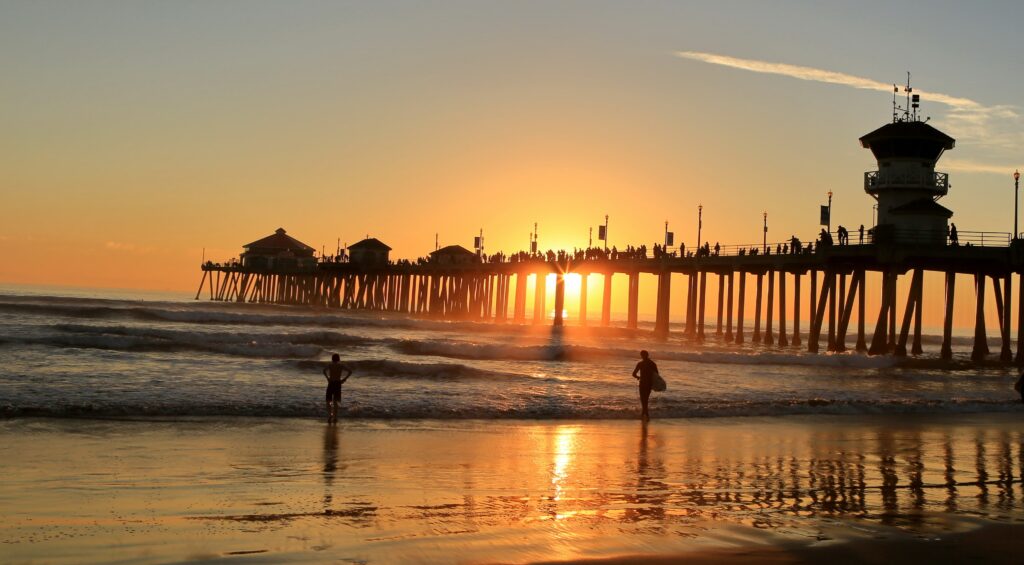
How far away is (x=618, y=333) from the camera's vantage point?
Answer: 58.6m

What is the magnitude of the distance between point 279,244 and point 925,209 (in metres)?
72.6

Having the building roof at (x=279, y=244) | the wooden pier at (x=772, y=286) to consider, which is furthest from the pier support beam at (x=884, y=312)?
the building roof at (x=279, y=244)

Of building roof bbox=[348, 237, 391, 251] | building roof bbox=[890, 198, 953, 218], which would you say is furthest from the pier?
building roof bbox=[348, 237, 391, 251]

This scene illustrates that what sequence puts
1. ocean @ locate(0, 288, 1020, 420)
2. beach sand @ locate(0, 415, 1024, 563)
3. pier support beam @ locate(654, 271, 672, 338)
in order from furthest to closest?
pier support beam @ locate(654, 271, 672, 338), ocean @ locate(0, 288, 1020, 420), beach sand @ locate(0, 415, 1024, 563)

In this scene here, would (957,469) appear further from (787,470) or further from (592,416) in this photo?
(592,416)

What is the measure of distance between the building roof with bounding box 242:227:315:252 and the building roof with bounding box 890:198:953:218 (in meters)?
70.5

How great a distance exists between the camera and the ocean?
16.4m

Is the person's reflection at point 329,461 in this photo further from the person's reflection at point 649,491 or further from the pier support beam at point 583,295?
the pier support beam at point 583,295

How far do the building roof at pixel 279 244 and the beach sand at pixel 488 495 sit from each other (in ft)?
283

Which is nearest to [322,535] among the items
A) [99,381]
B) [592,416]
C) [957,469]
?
[957,469]

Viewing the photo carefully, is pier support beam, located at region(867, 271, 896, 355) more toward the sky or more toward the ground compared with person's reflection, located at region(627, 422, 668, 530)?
more toward the sky

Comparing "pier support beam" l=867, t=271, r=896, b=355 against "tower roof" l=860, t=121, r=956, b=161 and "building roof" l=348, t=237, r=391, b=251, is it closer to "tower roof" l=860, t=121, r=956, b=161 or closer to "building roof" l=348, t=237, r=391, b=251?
"tower roof" l=860, t=121, r=956, b=161

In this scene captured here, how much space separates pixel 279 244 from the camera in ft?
324

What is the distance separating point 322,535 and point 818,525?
3901 millimetres
